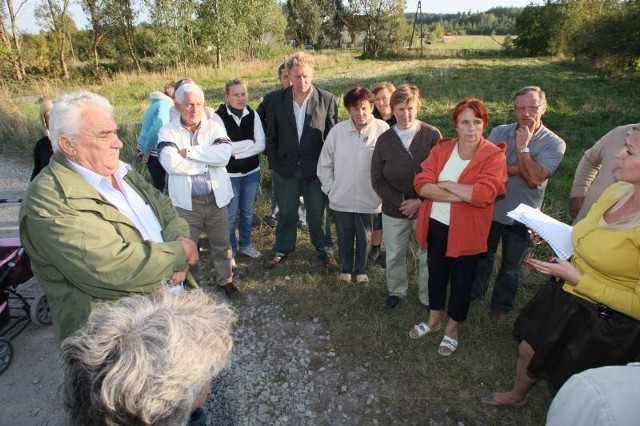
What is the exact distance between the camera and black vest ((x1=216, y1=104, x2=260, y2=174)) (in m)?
4.04

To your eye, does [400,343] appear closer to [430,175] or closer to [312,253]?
[430,175]

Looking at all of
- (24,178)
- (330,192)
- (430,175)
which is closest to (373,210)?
(330,192)

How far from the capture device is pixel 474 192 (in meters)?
2.69

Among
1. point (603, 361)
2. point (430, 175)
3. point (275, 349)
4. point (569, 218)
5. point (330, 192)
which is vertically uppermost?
point (430, 175)

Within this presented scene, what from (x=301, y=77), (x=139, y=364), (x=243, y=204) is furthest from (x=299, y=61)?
(x=139, y=364)

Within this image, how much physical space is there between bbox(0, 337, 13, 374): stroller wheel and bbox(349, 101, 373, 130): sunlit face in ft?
10.9

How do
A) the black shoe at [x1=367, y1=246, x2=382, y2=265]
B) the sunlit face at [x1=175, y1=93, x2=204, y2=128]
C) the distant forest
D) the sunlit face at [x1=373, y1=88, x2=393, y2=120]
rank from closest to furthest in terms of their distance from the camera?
the sunlit face at [x1=175, y1=93, x2=204, y2=128] < the sunlit face at [x1=373, y1=88, x2=393, y2=120] < the black shoe at [x1=367, y1=246, x2=382, y2=265] < the distant forest

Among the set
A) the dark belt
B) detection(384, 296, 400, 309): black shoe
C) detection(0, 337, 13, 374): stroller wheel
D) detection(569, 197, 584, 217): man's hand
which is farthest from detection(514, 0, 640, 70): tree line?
detection(0, 337, 13, 374): stroller wheel

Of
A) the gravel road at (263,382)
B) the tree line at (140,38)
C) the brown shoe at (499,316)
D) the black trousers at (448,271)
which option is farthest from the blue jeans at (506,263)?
the tree line at (140,38)

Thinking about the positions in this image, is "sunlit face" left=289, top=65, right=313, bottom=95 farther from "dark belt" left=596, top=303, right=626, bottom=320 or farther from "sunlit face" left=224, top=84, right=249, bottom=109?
"dark belt" left=596, top=303, right=626, bottom=320

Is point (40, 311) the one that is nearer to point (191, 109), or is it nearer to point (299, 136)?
point (191, 109)

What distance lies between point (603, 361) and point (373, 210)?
7.05 feet

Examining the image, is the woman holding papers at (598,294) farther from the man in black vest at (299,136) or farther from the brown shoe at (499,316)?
the man in black vest at (299,136)

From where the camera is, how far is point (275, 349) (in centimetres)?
325
